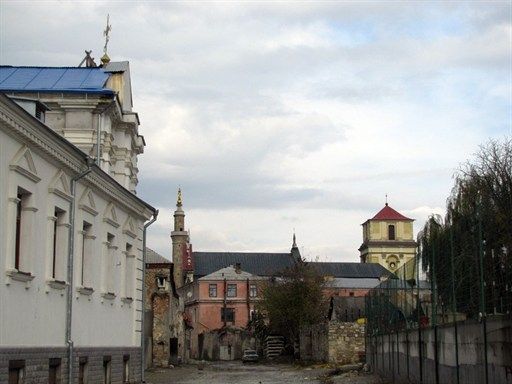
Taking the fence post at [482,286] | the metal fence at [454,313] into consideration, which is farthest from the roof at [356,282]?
the fence post at [482,286]

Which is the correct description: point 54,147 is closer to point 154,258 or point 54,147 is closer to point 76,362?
point 76,362

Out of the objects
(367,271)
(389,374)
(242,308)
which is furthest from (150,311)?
(367,271)

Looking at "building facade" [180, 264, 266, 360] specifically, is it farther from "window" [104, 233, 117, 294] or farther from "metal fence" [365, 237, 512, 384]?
"window" [104, 233, 117, 294]

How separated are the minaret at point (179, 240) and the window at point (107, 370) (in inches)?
3529

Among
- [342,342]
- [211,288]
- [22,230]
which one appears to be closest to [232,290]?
[211,288]

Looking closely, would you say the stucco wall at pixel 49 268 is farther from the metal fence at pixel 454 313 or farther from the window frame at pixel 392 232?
the window frame at pixel 392 232

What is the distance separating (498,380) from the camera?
1236 cm

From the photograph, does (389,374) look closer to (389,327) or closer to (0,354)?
(389,327)

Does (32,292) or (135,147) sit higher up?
(135,147)

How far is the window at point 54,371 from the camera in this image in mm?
17553

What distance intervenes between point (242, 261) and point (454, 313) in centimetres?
10936

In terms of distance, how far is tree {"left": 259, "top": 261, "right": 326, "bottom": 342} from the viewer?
212 ft

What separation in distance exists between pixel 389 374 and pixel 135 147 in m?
11.6

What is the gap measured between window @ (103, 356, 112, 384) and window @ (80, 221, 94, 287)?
8.90 ft
